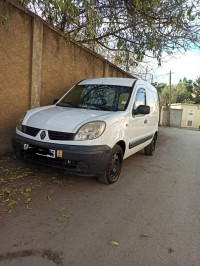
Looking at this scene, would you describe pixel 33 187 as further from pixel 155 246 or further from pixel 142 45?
pixel 142 45

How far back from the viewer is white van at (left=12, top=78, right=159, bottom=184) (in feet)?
10.8

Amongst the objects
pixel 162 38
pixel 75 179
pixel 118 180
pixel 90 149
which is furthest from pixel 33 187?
pixel 162 38

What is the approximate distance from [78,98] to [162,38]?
4.33 m

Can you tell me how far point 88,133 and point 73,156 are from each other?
0.42 meters

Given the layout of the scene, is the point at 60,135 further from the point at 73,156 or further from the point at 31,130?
the point at 31,130

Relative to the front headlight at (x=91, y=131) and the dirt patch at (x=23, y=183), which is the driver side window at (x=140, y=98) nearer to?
the front headlight at (x=91, y=131)

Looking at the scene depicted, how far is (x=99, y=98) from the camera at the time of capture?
447cm

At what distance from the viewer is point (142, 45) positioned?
7.34 m

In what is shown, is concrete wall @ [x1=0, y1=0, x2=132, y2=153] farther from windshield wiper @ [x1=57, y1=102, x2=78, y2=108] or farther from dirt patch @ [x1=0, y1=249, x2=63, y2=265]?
dirt patch @ [x1=0, y1=249, x2=63, y2=265]

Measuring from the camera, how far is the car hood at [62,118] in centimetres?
338

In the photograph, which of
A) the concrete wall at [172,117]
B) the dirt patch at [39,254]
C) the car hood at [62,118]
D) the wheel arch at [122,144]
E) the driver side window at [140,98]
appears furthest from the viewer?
the concrete wall at [172,117]

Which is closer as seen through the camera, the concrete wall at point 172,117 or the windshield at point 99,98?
the windshield at point 99,98

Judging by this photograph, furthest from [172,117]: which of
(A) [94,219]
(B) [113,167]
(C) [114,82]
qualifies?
(A) [94,219]

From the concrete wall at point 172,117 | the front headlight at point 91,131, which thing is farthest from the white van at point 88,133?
the concrete wall at point 172,117
